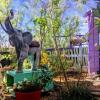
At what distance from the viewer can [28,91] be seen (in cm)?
655

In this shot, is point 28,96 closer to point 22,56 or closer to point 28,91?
point 28,91

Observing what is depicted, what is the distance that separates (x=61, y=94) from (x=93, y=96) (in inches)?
32.2

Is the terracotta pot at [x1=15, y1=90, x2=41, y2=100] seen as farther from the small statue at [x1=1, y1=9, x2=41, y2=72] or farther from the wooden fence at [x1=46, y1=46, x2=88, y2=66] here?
the wooden fence at [x1=46, y1=46, x2=88, y2=66]

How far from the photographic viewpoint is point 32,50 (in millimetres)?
8367

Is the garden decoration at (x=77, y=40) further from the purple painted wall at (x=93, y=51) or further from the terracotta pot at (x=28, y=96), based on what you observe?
the terracotta pot at (x=28, y=96)

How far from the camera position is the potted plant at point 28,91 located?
21.0 ft

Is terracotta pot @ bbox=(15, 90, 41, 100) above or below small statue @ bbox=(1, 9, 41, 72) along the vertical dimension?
below

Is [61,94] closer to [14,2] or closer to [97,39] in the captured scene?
[14,2]

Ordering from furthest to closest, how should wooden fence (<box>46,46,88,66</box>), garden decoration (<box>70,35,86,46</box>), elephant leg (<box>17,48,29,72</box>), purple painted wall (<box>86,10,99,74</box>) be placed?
wooden fence (<box>46,46,88,66</box>) → purple painted wall (<box>86,10,99,74</box>) → garden decoration (<box>70,35,86,46</box>) → elephant leg (<box>17,48,29,72</box>)

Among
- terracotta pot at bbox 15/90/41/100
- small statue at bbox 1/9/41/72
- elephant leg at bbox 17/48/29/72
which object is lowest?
terracotta pot at bbox 15/90/41/100

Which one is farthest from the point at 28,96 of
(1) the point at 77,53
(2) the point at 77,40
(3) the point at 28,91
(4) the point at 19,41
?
(1) the point at 77,53

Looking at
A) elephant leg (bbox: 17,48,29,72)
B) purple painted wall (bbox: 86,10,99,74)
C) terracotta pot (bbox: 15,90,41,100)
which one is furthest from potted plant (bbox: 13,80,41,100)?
purple painted wall (bbox: 86,10,99,74)

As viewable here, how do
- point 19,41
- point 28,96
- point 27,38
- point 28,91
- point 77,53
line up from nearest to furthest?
point 28,96
point 28,91
point 19,41
point 27,38
point 77,53

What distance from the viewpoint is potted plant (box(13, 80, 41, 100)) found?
253 inches
